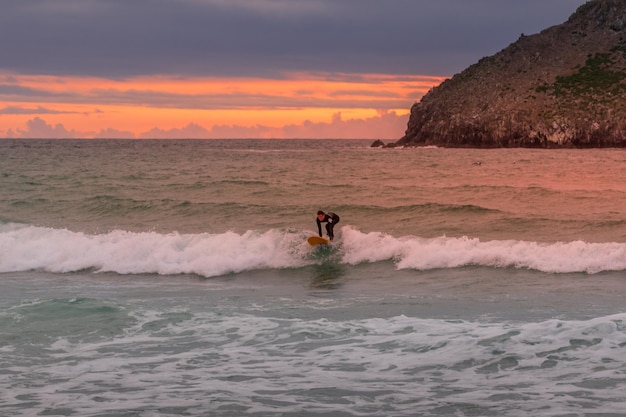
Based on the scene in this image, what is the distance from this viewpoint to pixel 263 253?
2505 centimetres

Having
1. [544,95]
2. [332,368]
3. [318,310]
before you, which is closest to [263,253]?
[318,310]

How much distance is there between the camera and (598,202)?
118 ft

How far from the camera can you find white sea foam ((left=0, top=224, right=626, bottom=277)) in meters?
22.7

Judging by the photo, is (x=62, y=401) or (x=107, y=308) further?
(x=107, y=308)

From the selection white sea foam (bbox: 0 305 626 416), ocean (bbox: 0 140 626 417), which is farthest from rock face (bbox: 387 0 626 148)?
white sea foam (bbox: 0 305 626 416)

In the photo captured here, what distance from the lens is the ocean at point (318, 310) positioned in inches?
435

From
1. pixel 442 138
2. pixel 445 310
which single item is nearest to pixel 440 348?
pixel 445 310

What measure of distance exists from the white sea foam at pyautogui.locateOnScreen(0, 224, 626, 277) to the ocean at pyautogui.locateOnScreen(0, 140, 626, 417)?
8 cm

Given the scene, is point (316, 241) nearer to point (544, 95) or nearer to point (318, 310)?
point (318, 310)

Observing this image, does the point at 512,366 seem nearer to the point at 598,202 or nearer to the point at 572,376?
the point at 572,376

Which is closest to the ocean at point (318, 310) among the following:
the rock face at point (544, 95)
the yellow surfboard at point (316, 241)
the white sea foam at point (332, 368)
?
the white sea foam at point (332, 368)

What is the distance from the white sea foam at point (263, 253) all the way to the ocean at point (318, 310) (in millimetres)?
76

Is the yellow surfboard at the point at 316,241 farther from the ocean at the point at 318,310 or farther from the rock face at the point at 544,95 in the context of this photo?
the rock face at the point at 544,95

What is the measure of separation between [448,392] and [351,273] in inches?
472
